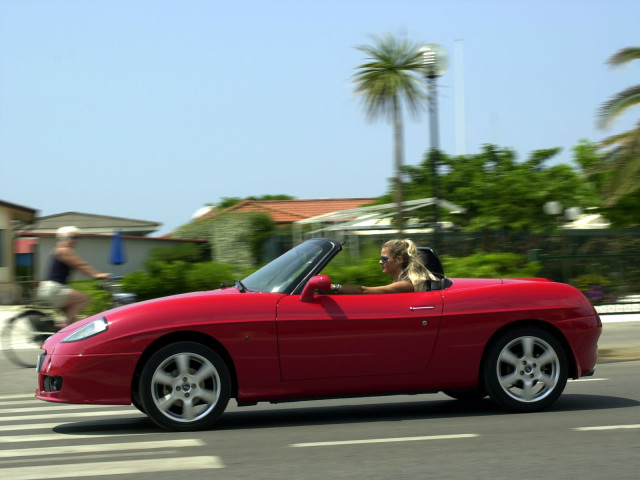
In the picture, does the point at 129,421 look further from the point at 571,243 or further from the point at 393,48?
the point at 393,48

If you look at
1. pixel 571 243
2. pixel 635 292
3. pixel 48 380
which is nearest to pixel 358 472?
pixel 48 380

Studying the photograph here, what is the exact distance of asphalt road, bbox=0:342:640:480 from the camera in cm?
574

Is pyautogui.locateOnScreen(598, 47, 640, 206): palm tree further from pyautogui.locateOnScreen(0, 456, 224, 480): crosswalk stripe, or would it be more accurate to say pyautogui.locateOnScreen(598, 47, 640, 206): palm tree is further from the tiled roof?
the tiled roof

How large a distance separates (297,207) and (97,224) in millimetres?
10647

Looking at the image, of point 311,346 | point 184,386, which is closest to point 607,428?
point 311,346

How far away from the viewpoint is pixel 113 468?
5.92 meters

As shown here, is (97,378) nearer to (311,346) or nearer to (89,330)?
(89,330)

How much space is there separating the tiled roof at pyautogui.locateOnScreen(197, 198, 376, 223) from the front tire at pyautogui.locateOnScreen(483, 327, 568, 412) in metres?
41.3

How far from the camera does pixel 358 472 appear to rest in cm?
564

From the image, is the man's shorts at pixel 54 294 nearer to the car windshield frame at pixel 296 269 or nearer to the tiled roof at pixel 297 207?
the car windshield frame at pixel 296 269

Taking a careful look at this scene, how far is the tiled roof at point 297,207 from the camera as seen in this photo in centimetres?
5016

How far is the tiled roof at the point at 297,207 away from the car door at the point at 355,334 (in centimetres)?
4147

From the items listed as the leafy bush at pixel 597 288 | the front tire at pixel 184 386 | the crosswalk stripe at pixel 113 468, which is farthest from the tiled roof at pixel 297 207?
the crosswalk stripe at pixel 113 468

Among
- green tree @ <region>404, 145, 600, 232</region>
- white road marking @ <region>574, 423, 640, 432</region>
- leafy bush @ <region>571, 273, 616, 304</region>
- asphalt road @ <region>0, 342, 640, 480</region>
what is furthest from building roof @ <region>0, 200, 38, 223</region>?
white road marking @ <region>574, 423, 640, 432</region>
